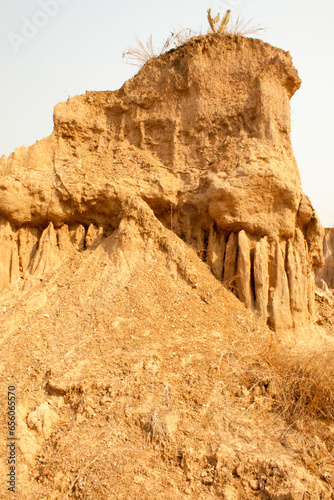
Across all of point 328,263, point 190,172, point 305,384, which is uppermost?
point 190,172

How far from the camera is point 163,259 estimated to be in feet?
20.9

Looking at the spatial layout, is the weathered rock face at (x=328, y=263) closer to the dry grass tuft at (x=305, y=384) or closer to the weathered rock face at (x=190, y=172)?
the weathered rock face at (x=190, y=172)

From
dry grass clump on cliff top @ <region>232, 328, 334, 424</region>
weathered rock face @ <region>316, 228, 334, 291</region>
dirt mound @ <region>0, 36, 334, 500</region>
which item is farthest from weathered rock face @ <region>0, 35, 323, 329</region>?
weathered rock face @ <region>316, 228, 334, 291</region>

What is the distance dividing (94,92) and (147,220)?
3460 mm

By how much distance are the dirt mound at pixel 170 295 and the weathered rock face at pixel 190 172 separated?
0.10ft

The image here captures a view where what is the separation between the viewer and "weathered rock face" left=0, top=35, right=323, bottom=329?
22.0 feet

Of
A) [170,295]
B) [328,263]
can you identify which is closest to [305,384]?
[170,295]

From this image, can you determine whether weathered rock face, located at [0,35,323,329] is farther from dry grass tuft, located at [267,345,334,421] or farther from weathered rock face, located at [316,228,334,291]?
weathered rock face, located at [316,228,334,291]

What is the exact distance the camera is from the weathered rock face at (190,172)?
6.69 meters

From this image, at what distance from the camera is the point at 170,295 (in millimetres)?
5859

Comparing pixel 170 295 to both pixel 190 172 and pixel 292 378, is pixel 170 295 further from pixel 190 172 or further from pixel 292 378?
pixel 190 172

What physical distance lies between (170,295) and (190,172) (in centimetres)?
270

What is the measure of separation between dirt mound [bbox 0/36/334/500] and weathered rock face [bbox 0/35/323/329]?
3 centimetres

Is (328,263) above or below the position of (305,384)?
above
